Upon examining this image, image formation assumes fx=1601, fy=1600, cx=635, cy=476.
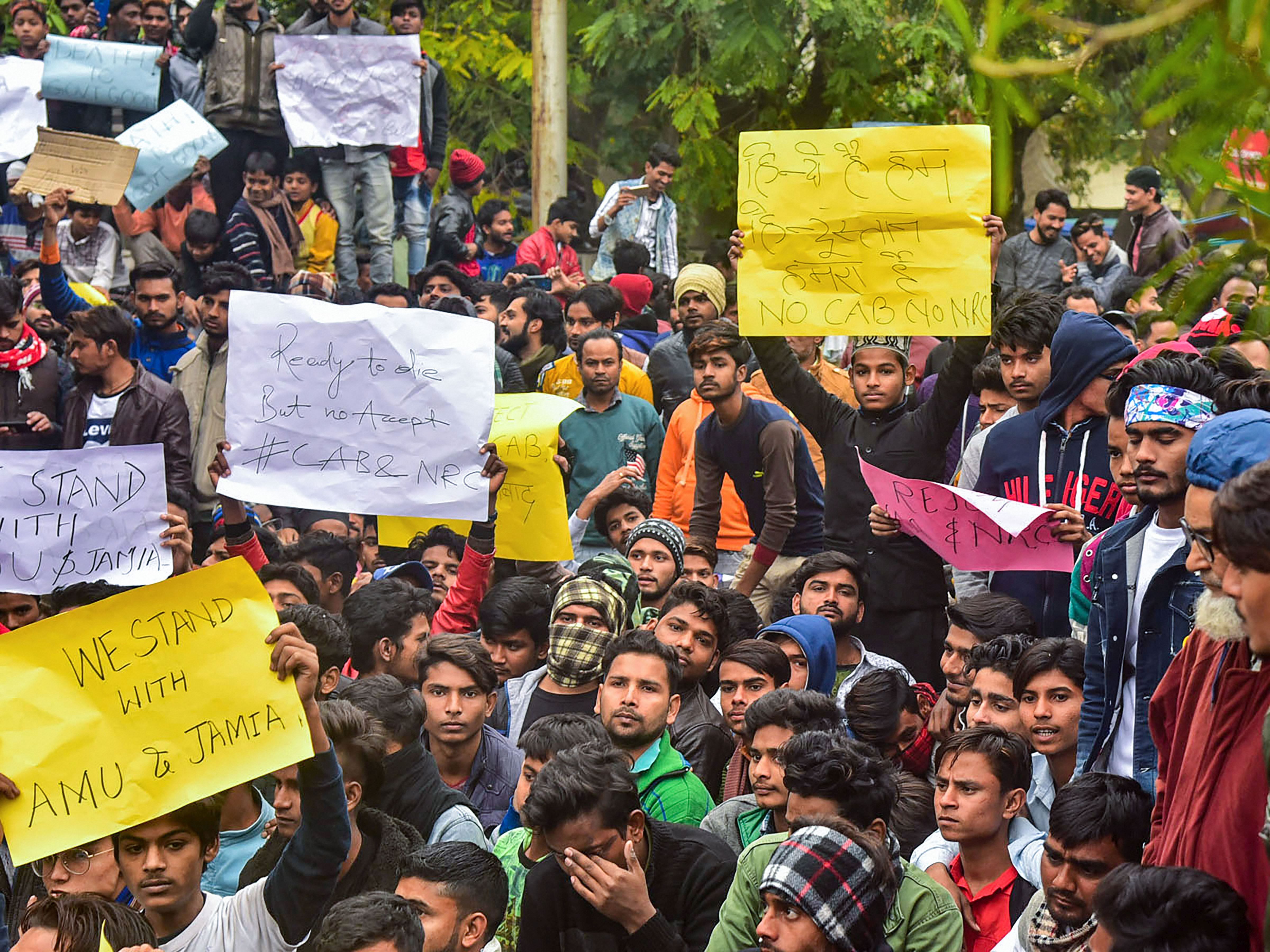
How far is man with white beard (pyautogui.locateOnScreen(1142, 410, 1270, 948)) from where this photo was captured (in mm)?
2836

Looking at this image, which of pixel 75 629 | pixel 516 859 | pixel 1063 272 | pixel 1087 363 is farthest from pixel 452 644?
pixel 1063 272

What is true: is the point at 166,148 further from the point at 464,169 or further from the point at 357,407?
the point at 357,407

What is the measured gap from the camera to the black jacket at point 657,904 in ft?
13.4

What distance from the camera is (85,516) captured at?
553 cm

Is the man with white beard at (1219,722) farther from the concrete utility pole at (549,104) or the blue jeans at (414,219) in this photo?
the concrete utility pole at (549,104)

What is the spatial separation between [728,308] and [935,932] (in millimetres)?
7291

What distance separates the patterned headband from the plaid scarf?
4.21ft

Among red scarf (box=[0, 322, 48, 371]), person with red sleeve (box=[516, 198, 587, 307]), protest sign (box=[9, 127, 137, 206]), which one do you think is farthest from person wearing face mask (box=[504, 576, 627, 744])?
person with red sleeve (box=[516, 198, 587, 307])

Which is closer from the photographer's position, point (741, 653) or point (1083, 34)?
point (1083, 34)

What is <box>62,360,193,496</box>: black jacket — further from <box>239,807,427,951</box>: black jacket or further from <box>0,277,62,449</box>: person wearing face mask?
<box>239,807,427,951</box>: black jacket

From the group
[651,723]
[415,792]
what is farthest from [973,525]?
[415,792]

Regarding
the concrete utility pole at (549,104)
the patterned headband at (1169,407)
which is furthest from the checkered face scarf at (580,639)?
the concrete utility pole at (549,104)

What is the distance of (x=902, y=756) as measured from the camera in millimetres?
5637

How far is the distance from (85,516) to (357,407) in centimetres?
120
